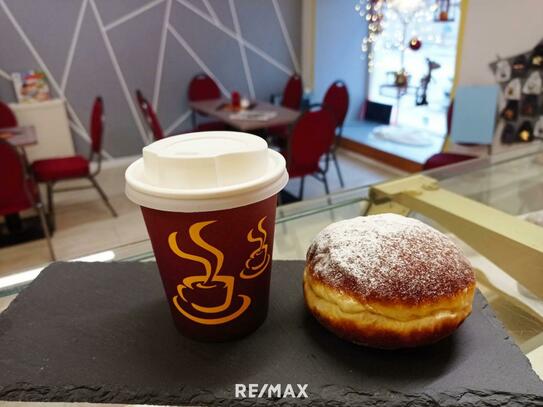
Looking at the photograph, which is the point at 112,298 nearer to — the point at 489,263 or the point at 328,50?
the point at 489,263

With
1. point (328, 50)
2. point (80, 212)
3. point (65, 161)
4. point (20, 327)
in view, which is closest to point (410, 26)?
point (20, 327)

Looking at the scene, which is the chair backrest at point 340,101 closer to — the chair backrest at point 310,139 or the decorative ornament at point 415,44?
the chair backrest at point 310,139

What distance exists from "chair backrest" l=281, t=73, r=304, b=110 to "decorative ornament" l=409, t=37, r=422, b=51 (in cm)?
233

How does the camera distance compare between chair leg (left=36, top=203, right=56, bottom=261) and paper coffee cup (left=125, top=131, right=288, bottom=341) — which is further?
chair leg (left=36, top=203, right=56, bottom=261)

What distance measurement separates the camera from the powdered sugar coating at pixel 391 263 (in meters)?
0.46

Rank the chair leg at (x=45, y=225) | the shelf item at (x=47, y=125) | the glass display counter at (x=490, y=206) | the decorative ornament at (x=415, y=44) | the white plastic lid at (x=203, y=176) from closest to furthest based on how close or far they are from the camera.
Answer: the white plastic lid at (x=203, y=176), the glass display counter at (x=490, y=206), the decorative ornament at (x=415, y=44), the chair leg at (x=45, y=225), the shelf item at (x=47, y=125)

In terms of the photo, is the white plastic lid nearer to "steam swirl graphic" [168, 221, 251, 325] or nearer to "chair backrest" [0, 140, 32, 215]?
"steam swirl graphic" [168, 221, 251, 325]

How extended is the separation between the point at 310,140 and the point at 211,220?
84.5 inches

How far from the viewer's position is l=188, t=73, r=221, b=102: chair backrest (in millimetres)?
3807

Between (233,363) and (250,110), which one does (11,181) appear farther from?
(233,363)

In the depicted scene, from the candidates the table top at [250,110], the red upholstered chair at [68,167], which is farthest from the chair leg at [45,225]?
the table top at [250,110]

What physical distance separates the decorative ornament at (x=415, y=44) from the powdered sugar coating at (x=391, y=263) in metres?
1.21

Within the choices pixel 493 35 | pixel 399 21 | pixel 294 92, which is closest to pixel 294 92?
pixel 294 92

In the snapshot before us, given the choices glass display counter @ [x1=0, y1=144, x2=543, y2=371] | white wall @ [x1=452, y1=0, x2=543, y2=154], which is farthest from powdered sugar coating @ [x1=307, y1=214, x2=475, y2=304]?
white wall @ [x1=452, y1=0, x2=543, y2=154]
